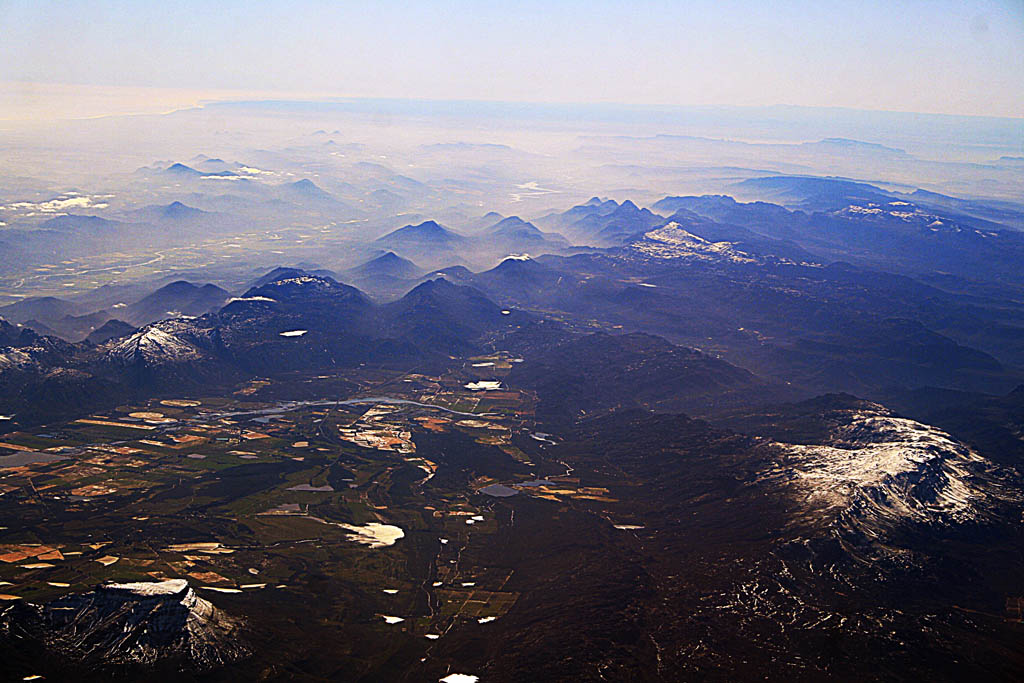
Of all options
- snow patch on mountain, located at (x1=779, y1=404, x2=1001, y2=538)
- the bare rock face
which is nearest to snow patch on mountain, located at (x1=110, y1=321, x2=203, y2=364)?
the bare rock face

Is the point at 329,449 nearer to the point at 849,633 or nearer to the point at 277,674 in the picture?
the point at 277,674

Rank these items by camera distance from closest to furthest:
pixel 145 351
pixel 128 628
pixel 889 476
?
1. pixel 128 628
2. pixel 889 476
3. pixel 145 351

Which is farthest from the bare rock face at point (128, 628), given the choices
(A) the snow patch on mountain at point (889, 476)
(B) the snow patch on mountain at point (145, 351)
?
(B) the snow patch on mountain at point (145, 351)

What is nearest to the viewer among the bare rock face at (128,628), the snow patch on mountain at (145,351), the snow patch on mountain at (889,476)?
the bare rock face at (128,628)

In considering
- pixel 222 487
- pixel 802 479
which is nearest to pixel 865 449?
pixel 802 479

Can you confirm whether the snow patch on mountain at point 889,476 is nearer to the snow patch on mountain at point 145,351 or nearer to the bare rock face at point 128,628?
the bare rock face at point 128,628

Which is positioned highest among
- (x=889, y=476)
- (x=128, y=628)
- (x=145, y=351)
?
(x=889, y=476)

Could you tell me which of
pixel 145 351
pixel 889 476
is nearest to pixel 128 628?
pixel 889 476

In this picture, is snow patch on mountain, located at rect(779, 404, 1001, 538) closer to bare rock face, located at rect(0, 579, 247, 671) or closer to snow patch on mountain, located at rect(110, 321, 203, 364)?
bare rock face, located at rect(0, 579, 247, 671)

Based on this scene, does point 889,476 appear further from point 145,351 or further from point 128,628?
point 145,351
